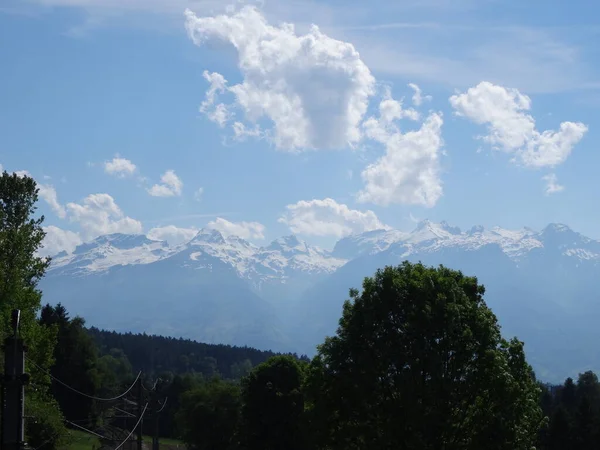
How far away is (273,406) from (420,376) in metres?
34.1

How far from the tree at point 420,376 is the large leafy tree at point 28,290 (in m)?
15.0

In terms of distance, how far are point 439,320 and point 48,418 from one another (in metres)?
24.9

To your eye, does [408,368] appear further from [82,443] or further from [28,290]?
[82,443]

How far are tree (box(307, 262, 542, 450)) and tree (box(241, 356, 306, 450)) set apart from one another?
28948 millimetres

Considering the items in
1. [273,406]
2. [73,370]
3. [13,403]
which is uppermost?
[73,370]

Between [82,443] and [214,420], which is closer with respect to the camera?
[214,420]

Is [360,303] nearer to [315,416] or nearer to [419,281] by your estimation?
[419,281]

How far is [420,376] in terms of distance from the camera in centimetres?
4009

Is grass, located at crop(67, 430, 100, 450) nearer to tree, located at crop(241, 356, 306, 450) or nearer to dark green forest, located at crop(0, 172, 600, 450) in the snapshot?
tree, located at crop(241, 356, 306, 450)

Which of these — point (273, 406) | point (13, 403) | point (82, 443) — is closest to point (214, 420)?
point (82, 443)

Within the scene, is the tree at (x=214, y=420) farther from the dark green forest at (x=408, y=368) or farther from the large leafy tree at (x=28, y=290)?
the dark green forest at (x=408, y=368)

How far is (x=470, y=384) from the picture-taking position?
4016cm

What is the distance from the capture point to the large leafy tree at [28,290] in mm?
46531

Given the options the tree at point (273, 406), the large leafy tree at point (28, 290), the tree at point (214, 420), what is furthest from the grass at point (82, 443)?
the large leafy tree at point (28, 290)
